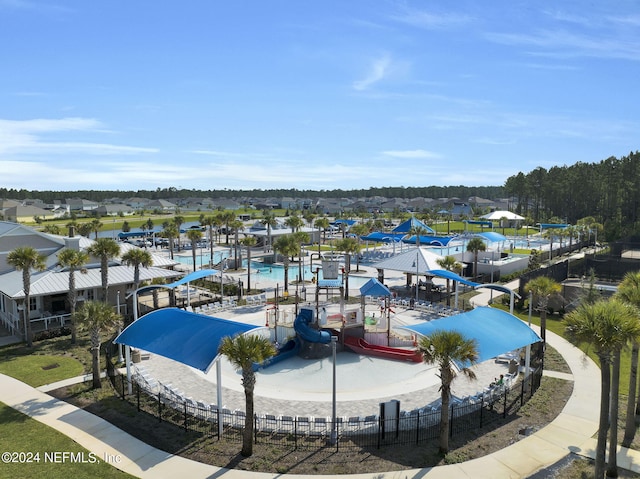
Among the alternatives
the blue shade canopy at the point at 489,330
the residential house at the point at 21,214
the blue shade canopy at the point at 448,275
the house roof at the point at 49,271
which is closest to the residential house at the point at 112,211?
the residential house at the point at 21,214

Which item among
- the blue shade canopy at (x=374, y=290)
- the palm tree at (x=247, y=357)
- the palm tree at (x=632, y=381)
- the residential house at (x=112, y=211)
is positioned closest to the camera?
the palm tree at (x=247, y=357)

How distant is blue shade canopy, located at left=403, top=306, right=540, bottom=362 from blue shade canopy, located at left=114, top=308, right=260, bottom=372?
9.69 metres

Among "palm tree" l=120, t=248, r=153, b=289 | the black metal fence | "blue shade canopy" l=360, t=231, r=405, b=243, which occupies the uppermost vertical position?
"palm tree" l=120, t=248, r=153, b=289

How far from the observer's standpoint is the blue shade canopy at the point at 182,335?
20281 millimetres

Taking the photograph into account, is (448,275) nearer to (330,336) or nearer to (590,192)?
(330,336)

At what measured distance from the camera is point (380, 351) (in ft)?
95.8

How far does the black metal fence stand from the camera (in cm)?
1839

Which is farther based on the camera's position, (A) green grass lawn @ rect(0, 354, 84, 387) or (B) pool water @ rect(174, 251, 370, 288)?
(B) pool water @ rect(174, 251, 370, 288)

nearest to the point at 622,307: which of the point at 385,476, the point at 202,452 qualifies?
the point at 385,476

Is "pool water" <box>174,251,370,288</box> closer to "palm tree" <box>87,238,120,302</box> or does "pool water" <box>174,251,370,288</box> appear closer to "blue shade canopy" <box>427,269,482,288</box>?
"blue shade canopy" <box>427,269,482,288</box>

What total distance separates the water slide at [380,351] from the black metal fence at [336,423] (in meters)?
6.60

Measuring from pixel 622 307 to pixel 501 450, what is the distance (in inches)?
274

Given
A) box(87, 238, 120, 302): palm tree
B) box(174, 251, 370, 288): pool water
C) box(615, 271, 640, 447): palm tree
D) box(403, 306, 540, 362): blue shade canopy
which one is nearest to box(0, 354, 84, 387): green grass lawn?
box(87, 238, 120, 302): palm tree

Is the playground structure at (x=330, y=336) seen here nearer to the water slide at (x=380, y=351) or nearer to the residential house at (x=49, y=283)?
the water slide at (x=380, y=351)
